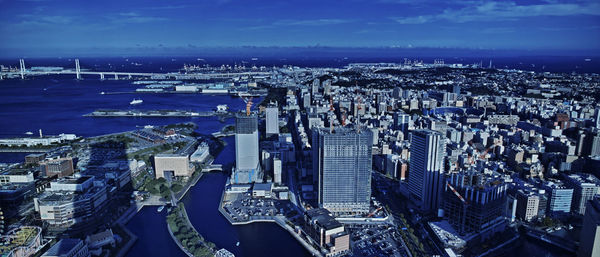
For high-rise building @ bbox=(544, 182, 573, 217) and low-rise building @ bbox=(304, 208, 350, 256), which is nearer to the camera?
low-rise building @ bbox=(304, 208, 350, 256)

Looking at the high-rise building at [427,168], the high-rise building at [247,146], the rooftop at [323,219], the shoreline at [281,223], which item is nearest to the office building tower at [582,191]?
the high-rise building at [427,168]

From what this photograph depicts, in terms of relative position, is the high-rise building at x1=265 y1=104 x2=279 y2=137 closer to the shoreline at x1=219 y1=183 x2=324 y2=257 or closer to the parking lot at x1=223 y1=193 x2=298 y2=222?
the parking lot at x1=223 y1=193 x2=298 y2=222

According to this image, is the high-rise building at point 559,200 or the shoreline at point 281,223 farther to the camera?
the high-rise building at point 559,200

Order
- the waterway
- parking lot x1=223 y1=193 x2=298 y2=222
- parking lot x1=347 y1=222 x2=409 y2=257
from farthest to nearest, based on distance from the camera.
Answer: parking lot x1=223 y1=193 x2=298 y2=222, the waterway, parking lot x1=347 y1=222 x2=409 y2=257

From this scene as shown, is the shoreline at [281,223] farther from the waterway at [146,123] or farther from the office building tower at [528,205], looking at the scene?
the office building tower at [528,205]

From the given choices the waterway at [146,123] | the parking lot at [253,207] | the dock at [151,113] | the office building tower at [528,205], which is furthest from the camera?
the dock at [151,113]

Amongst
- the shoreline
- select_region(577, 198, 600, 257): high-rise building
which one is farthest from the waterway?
select_region(577, 198, 600, 257): high-rise building

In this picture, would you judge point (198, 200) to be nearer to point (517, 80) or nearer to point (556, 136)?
point (556, 136)
